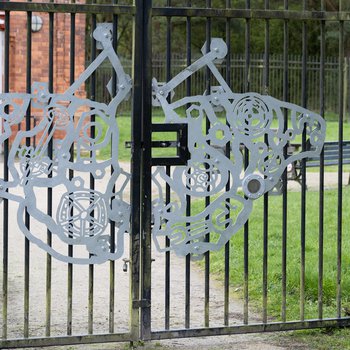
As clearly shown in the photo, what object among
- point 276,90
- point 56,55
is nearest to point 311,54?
point 276,90

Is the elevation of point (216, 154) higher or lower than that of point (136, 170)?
higher

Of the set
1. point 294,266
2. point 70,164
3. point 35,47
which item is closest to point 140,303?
point 70,164

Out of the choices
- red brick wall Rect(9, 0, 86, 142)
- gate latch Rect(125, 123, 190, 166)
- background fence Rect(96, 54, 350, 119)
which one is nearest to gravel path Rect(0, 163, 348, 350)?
gate latch Rect(125, 123, 190, 166)

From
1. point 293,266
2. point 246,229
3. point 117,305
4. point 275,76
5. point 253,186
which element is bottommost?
point 117,305

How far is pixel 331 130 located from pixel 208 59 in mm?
20070

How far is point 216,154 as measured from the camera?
5859 mm

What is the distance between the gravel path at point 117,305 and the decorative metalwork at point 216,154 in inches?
28.2

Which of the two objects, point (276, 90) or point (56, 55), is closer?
point (56, 55)

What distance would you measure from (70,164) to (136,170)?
1.39ft

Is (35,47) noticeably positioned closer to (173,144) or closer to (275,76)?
(173,144)

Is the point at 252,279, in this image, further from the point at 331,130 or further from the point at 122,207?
the point at 331,130

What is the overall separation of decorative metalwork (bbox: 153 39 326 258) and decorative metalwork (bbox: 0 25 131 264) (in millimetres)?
298

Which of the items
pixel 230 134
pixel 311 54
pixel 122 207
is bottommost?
pixel 122 207

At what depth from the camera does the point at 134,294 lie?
5.76m
